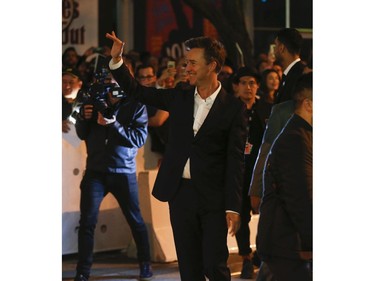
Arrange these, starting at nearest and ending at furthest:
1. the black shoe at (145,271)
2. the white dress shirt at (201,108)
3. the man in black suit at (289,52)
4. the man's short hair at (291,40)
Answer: the white dress shirt at (201,108), the man in black suit at (289,52), the man's short hair at (291,40), the black shoe at (145,271)

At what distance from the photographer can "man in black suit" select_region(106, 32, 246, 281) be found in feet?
5.39

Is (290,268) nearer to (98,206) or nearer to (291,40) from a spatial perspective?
(291,40)

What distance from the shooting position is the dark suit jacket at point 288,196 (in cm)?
426

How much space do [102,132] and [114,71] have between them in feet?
6.49

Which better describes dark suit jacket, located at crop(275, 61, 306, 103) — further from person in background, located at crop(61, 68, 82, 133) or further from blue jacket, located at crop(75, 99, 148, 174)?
person in background, located at crop(61, 68, 82, 133)

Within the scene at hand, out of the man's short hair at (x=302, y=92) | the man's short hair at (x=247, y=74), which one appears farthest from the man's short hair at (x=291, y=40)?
the man's short hair at (x=302, y=92)

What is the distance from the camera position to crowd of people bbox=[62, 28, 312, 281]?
14.4ft

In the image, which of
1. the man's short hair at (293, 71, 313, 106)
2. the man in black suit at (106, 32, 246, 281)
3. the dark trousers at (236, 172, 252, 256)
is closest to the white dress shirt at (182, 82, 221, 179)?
the man in black suit at (106, 32, 246, 281)

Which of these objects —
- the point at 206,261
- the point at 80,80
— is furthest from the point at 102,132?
the point at 206,261

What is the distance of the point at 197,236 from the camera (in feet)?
16.8

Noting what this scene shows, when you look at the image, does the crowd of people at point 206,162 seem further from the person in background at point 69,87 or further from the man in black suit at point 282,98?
the person in background at point 69,87

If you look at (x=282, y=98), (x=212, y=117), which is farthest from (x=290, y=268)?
(x=282, y=98)

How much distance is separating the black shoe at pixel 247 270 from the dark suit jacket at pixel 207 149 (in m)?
2.45
